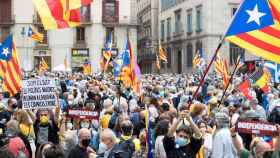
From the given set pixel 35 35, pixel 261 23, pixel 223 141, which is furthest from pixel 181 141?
pixel 35 35

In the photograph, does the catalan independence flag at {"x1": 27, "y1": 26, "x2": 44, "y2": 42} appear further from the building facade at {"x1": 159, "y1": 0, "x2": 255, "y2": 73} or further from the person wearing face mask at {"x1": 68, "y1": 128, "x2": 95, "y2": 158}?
the person wearing face mask at {"x1": 68, "y1": 128, "x2": 95, "y2": 158}

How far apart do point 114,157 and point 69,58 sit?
4897 centimetres

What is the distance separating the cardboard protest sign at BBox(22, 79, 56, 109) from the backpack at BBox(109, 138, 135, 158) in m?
2.35

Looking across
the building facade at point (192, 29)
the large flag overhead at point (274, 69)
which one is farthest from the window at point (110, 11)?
the large flag overhead at point (274, 69)

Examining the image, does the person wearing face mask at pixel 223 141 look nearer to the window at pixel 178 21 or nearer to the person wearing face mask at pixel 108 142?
the person wearing face mask at pixel 108 142

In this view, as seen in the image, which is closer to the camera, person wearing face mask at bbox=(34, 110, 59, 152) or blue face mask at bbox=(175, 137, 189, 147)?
blue face mask at bbox=(175, 137, 189, 147)

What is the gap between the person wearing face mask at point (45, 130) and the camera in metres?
9.66

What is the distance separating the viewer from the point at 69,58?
55594 millimetres

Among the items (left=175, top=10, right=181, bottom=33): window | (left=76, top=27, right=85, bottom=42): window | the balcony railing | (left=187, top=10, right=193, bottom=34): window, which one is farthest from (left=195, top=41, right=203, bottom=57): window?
the balcony railing

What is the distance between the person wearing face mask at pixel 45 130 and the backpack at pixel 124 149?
98.7 inches

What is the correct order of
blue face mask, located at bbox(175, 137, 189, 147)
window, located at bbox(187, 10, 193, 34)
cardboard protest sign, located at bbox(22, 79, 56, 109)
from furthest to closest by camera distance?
1. window, located at bbox(187, 10, 193, 34)
2. cardboard protest sign, located at bbox(22, 79, 56, 109)
3. blue face mask, located at bbox(175, 137, 189, 147)

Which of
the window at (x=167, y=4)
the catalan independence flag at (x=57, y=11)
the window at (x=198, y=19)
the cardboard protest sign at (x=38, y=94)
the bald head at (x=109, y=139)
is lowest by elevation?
the bald head at (x=109, y=139)

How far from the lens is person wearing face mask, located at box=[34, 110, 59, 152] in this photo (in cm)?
966

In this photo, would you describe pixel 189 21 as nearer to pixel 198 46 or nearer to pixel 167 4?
pixel 198 46
